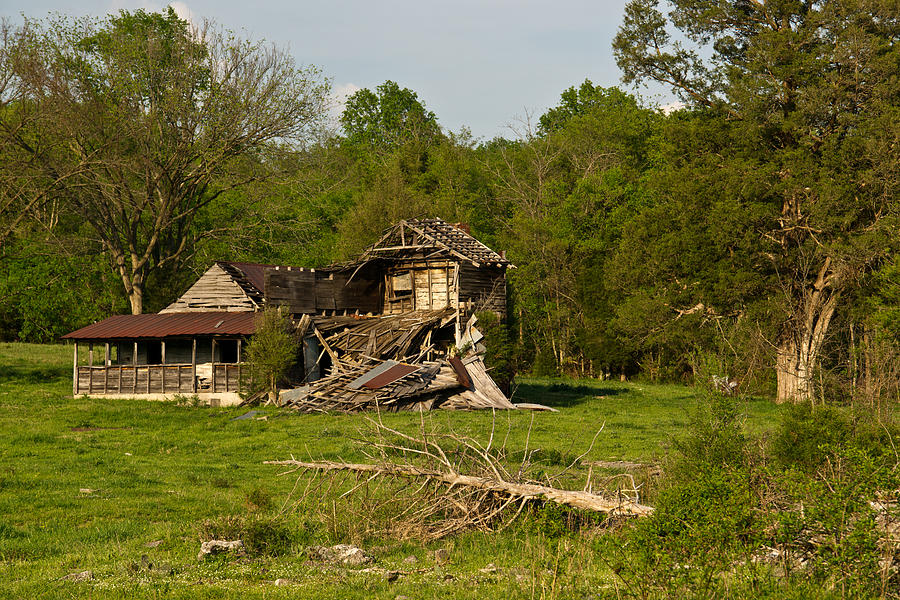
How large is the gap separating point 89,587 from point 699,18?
37.1 metres

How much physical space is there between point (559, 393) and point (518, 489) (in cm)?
2970

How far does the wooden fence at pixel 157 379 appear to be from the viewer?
3528cm

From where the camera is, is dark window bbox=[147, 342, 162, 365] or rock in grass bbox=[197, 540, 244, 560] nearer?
rock in grass bbox=[197, 540, 244, 560]

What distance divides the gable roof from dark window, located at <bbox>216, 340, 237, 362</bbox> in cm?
708

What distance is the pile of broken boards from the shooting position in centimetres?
3088

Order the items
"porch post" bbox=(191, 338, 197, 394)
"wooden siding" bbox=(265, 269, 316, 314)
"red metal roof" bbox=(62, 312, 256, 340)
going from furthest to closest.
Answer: "porch post" bbox=(191, 338, 197, 394)
"wooden siding" bbox=(265, 269, 316, 314)
"red metal roof" bbox=(62, 312, 256, 340)

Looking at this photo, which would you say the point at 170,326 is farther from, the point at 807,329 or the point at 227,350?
the point at 807,329

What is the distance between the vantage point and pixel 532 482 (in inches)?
476

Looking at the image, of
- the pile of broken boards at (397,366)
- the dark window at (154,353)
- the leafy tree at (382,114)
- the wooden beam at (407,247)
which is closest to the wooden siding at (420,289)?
the wooden beam at (407,247)

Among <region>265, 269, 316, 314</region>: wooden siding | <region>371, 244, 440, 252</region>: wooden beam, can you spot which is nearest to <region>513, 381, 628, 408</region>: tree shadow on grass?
<region>371, 244, 440, 252</region>: wooden beam

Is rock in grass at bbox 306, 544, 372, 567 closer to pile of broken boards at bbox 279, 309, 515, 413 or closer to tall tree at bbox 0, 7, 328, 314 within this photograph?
pile of broken boards at bbox 279, 309, 515, 413

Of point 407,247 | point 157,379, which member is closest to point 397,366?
point 407,247

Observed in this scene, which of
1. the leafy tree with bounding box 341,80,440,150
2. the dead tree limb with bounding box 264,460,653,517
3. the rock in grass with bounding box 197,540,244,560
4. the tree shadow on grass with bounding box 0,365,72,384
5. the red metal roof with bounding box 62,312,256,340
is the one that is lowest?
the rock in grass with bounding box 197,540,244,560

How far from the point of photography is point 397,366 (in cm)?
3278
